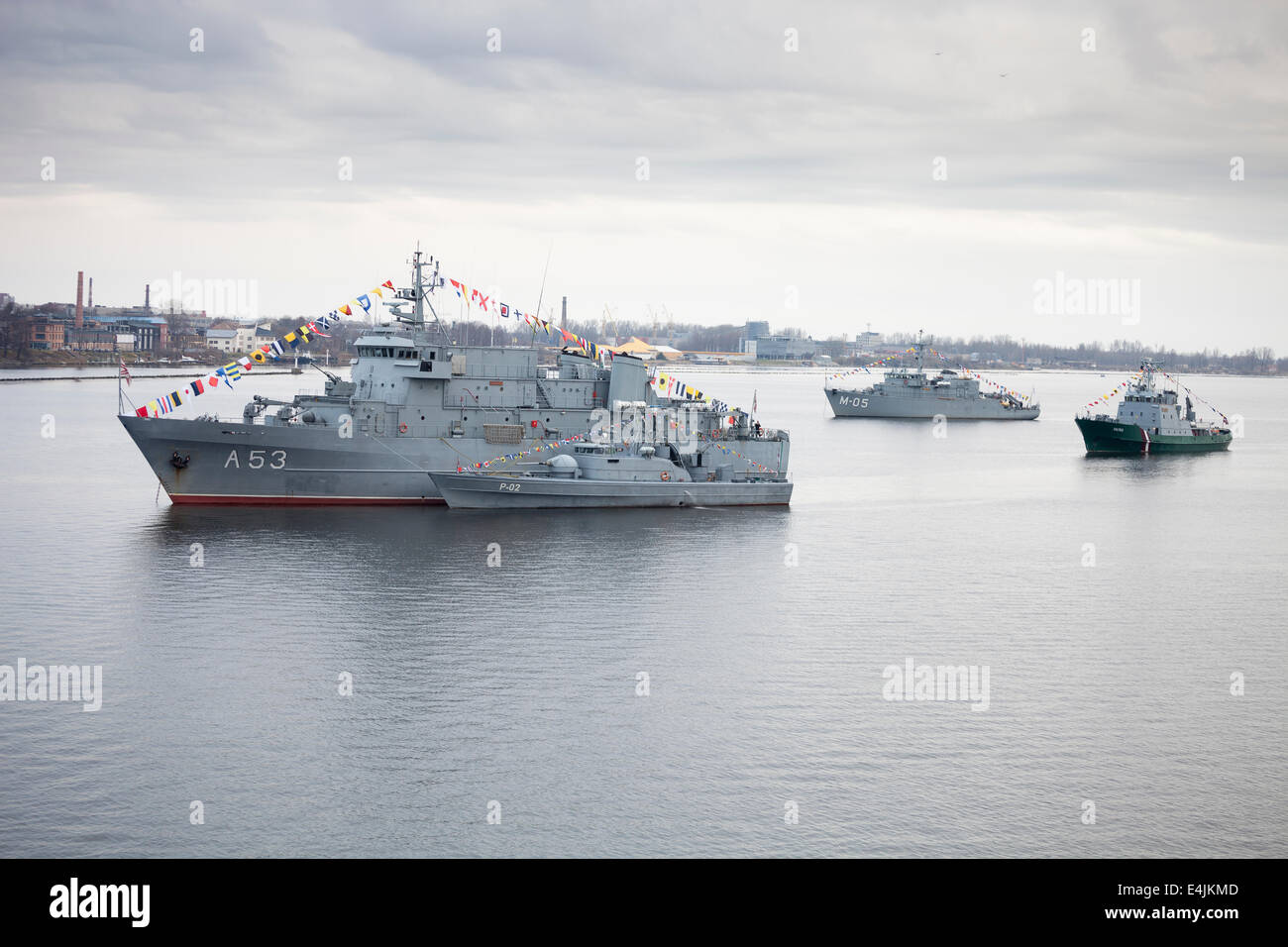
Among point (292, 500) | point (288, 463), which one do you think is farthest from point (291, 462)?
point (292, 500)

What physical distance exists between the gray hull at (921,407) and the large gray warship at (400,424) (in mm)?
65548

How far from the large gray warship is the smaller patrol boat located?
989 millimetres

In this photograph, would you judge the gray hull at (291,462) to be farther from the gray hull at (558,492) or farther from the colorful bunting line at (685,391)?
the colorful bunting line at (685,391)

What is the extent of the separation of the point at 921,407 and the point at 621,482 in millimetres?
70718

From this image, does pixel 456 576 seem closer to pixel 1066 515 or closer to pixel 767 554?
pixel 767 554

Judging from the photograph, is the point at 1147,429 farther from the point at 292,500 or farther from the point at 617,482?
the point at 292,500

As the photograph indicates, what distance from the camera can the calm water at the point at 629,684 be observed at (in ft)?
53.6

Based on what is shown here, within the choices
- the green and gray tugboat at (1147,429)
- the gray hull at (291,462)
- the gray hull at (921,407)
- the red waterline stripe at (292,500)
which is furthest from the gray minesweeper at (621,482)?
the gray hull at (921,407)

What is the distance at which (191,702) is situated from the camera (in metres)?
20.5

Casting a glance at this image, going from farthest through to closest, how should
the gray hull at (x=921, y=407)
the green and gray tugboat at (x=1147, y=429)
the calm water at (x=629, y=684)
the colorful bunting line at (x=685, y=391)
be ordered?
the gray hull at (x=921, y=407)
the green and gray tugboat at (x=1147, y=429)
the colorful bunting line at (x=685, y=391)
the calm water at (x=629, y=684)
